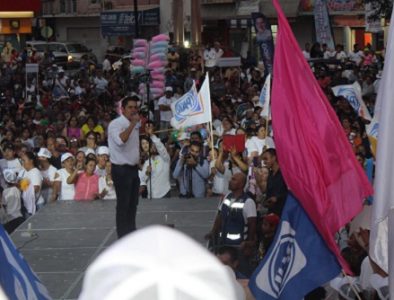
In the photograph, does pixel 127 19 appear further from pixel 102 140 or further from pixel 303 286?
pixel 303 286

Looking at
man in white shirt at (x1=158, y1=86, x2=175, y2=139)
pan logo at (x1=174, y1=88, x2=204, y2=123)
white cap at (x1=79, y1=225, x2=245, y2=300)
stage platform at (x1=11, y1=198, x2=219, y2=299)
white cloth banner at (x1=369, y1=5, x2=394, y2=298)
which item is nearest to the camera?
white cap at (x1=79, y1=225, x2=245, y2=300)

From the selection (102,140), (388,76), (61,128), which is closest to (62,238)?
(102,140)

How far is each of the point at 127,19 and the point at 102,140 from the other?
2768cm

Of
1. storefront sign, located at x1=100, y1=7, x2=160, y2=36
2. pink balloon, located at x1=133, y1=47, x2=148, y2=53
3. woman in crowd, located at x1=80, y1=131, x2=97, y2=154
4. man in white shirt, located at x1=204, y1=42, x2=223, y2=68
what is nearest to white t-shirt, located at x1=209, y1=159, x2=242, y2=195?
woman in crowd, located at x1=80, y1=131, x2=97, y2=154

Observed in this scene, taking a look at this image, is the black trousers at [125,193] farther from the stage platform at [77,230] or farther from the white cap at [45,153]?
the white cap at [45,153]

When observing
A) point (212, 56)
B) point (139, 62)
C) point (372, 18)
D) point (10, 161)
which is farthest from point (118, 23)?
point (10, 161)

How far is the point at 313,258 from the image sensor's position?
575 cm

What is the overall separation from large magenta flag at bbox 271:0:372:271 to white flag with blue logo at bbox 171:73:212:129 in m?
6.68

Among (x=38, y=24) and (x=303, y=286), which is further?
(x=38, y=24)

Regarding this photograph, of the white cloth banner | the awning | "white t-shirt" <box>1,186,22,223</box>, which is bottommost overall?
"white t-shirt" <box>1,186,22,223</box>

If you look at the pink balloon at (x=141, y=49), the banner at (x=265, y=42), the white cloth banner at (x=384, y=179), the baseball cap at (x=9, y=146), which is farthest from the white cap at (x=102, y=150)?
the white cloth banner at (x=384, y=179)

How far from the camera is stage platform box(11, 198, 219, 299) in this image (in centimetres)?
895

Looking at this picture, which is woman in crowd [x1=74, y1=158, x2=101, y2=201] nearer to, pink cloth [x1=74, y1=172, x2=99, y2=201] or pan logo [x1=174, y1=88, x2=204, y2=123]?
pink cloth [x1=74, y1=172, x2=99, y2=201]

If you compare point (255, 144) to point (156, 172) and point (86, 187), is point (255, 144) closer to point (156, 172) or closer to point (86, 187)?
point (156, 172)
